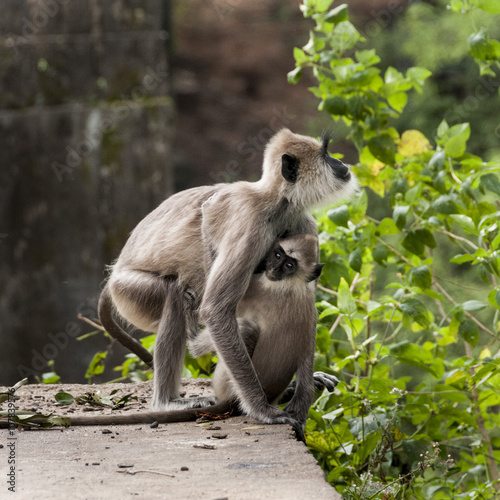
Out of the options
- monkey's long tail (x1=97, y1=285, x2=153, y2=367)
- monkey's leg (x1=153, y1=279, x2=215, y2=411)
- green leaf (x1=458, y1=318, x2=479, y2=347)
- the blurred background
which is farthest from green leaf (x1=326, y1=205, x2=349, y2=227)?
the blurred background

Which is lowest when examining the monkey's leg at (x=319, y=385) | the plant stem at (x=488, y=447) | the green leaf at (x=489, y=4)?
the plant stem at (x=488, y=447)

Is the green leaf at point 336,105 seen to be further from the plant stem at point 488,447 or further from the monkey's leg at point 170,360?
the plant stem at point 488,447

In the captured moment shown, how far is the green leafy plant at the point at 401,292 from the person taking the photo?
355 centimetres

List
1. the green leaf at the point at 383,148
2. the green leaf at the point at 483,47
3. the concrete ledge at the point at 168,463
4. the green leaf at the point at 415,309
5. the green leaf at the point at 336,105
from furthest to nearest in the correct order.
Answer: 1. the green leaf at the point at 383,148
2. the green leaf at the point at 336,105
3. the green leaf at the point at 415,309
4. the green leaf at the point at 483,47
5. the concrete ledge at the point at 168,463

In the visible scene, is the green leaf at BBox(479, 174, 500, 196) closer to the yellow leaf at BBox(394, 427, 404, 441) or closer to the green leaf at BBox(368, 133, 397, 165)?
the green leaf at BBox(368, 133, 397, 165)

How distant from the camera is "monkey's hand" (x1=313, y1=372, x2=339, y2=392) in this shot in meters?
3.80

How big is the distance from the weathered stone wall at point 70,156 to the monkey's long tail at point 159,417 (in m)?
3.32

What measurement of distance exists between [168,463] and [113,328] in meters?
1.63

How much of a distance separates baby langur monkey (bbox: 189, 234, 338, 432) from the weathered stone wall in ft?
10.8

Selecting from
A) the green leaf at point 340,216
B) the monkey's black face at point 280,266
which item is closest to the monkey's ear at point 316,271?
the monkey's black face at point 280,266

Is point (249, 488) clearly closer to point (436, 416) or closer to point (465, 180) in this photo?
point (436, 416)

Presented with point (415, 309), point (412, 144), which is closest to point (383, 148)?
point (412, 144)

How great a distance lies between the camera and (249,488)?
238cm

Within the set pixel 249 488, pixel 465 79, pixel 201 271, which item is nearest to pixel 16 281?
pixel 201 271
